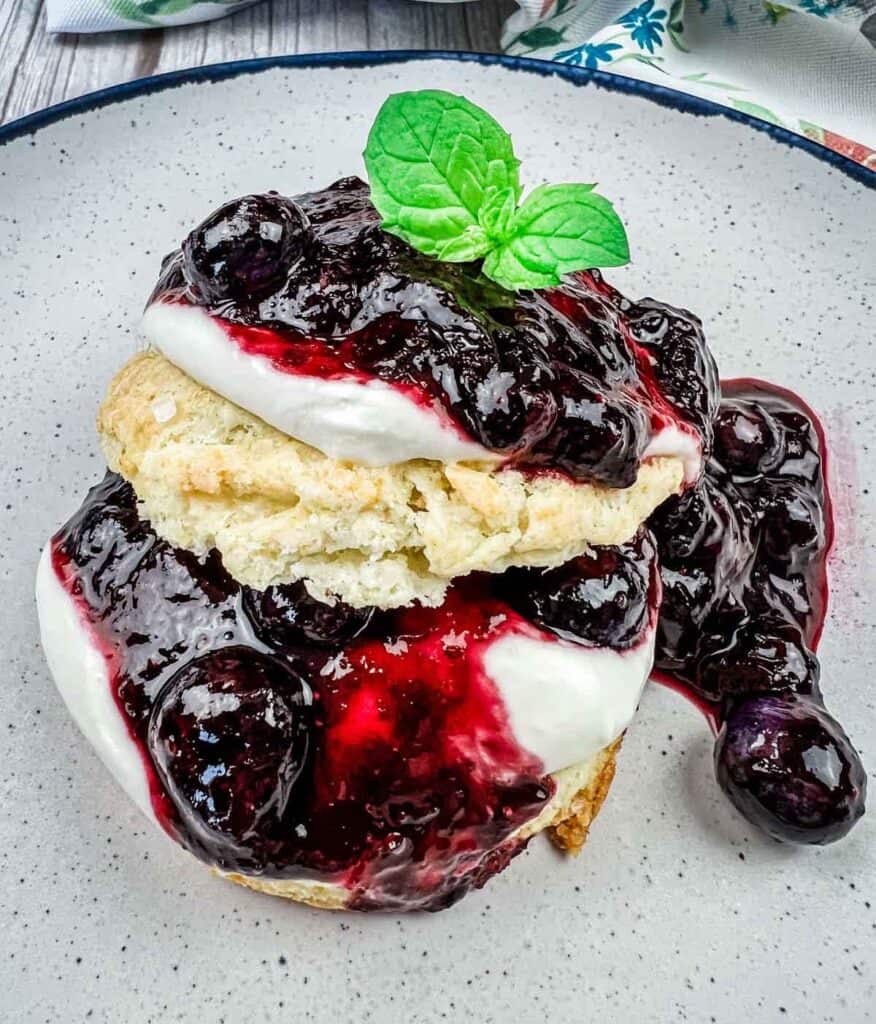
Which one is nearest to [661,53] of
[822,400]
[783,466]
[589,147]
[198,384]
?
[589,147]

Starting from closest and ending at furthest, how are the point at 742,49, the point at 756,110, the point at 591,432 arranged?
the point at 591,432 → the point at 756,110 → the point at 742,49

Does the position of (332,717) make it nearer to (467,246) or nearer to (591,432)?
(591,432)

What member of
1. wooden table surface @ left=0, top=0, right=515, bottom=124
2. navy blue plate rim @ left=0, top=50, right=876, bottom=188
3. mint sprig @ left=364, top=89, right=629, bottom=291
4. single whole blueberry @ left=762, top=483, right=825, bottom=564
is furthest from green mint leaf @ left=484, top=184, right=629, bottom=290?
wooden table surface @ left=0, top=0, right=515, bottom=124

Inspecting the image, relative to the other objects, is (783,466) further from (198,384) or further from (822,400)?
(198,384)

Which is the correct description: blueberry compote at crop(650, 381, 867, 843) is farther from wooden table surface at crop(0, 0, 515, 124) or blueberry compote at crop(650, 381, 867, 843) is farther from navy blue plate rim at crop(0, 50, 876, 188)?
wooden table surface at crop(0, 0, 515, 124)

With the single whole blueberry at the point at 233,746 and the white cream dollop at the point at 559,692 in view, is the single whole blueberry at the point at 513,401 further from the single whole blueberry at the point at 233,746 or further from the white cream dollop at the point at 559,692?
the single whole blueberry at the point at 233,746

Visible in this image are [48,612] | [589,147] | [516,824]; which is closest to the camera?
[516,824]

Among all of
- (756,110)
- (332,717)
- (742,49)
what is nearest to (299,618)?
(332,717)
